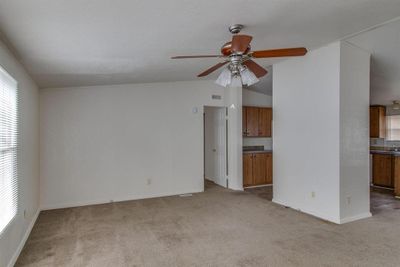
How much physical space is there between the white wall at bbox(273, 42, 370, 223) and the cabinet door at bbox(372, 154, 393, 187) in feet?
8.38

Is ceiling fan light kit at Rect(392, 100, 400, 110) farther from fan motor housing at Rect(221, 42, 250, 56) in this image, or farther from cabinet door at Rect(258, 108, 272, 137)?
fan motor housing at Rect(221, 42, 250, 56)

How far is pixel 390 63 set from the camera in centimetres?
431

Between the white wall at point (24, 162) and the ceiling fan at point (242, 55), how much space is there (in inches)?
84.2

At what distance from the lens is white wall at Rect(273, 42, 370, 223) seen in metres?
3.68

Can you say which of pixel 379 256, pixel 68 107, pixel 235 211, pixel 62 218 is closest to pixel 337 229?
pixel 379 256

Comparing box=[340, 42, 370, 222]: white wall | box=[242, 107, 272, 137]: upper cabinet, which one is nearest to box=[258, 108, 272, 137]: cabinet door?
box=[242, 107, 272, 137]: upper cabinet

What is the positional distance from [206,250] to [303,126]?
8.47 ft

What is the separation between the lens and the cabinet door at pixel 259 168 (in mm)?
6230

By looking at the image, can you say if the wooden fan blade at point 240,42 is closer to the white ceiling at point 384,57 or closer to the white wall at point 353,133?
the white ceiling at point 384,57

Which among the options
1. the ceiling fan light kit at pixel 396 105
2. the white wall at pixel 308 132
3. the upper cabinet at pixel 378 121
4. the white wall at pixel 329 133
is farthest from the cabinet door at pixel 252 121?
the ceiling fan light kit at pixel 396 105

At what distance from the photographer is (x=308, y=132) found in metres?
4.12

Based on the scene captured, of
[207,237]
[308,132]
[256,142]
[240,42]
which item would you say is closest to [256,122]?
[256,142]

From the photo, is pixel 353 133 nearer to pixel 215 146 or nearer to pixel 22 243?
pixel 215 146

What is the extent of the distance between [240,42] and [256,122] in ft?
15.0
